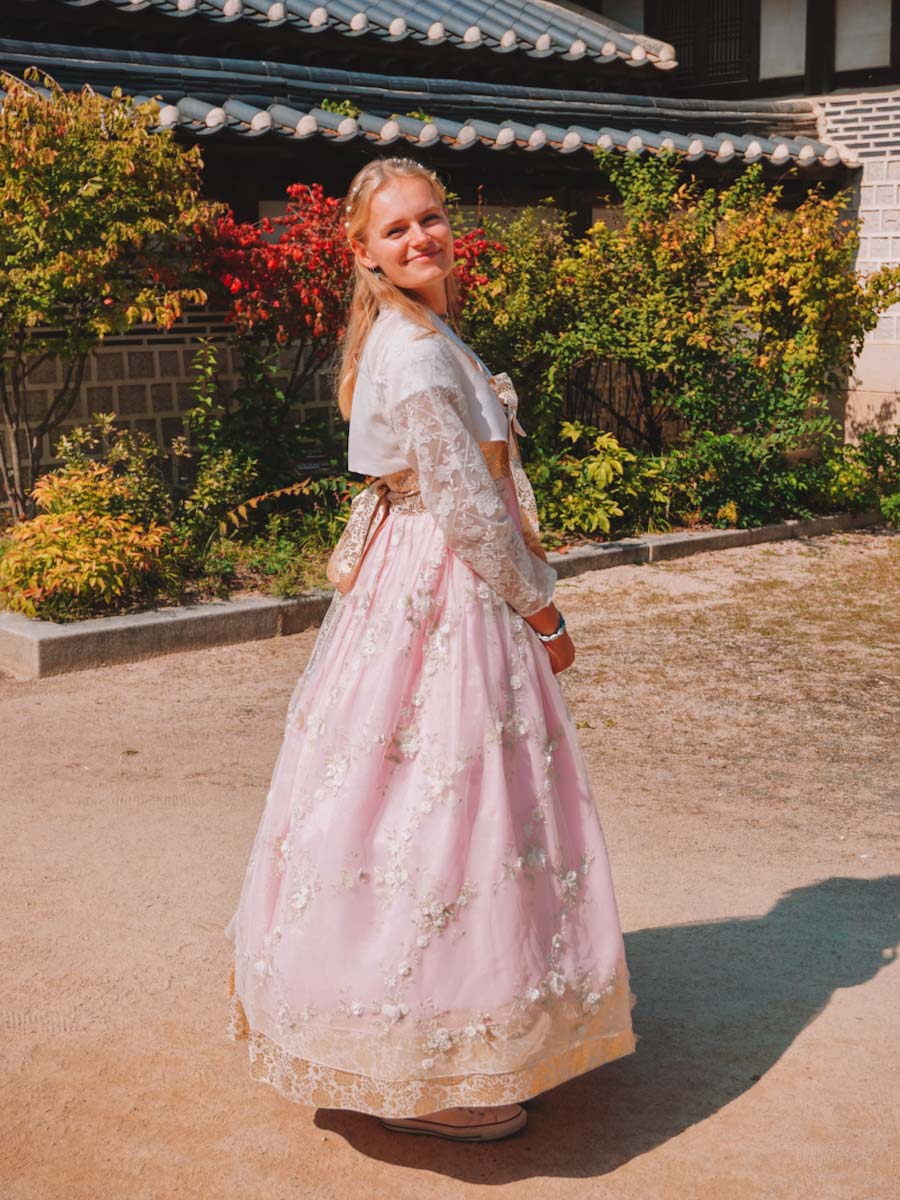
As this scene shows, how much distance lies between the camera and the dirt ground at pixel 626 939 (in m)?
2.93

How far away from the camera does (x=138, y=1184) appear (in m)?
2.85

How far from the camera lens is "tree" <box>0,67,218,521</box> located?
7.48 m

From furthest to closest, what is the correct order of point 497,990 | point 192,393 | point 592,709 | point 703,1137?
point 192,393 < point 592,709 < point 703,1137 < point 497,990

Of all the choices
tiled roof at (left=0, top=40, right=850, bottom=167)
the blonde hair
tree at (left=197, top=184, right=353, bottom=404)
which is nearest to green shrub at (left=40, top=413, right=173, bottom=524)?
tree at (left=197, top=184, right=353, bottom=404)

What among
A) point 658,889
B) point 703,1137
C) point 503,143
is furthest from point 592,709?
point 503,143

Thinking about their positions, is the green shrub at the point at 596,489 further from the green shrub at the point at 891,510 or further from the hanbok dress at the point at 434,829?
the hanbok dress at the point at 434,829

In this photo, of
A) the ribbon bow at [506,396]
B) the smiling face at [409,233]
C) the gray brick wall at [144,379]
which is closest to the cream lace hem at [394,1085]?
the ribbon bow at [506,396]

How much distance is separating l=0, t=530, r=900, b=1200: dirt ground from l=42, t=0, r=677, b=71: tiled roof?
230 inches

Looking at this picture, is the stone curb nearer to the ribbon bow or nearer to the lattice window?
the ribbon bow

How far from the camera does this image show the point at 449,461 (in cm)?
280

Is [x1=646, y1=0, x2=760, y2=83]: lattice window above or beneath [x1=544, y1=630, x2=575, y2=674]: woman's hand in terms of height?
above

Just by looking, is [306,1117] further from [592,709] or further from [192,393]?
[192,393]

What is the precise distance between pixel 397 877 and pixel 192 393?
692 centimetres

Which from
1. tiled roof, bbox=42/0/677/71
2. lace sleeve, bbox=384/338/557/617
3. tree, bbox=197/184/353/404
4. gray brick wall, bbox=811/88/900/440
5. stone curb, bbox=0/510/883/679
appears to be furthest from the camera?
gray brick wall, bbox=811/88/900/440
